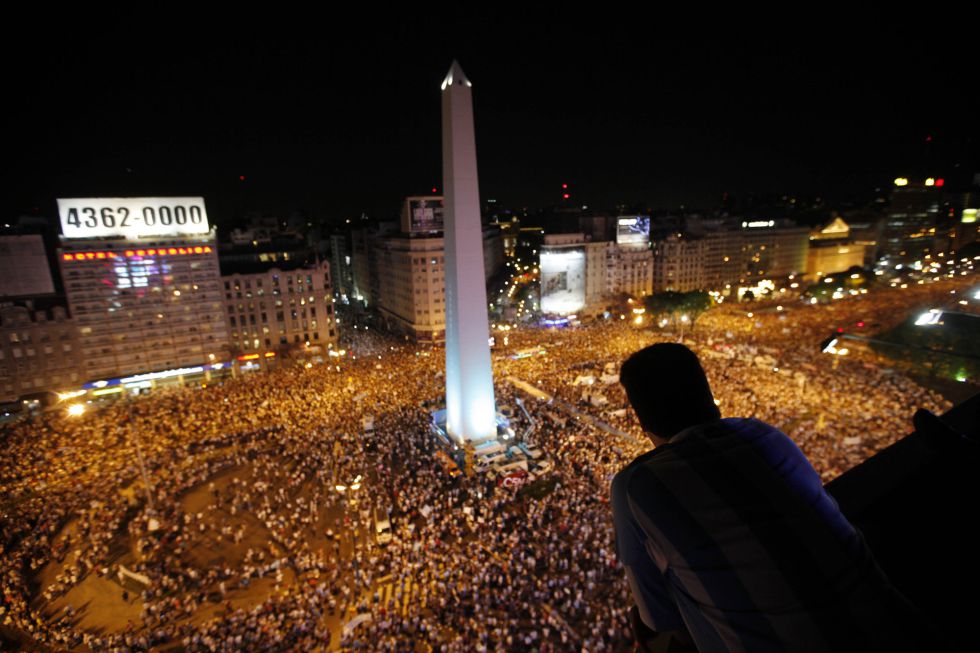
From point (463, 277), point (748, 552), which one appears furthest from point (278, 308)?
point (748, 552)

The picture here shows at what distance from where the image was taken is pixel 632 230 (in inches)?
2763

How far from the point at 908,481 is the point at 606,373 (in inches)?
1277

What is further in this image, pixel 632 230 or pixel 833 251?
pixel 833 251

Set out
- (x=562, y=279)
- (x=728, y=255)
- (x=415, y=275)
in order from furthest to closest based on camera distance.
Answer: (x=728, y=255) → (x=562, y=279) → (x=415, y=275)

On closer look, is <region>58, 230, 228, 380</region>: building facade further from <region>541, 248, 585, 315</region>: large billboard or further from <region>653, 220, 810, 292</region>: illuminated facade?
<region>653, 220, 810, 292</region>: illuminated facade

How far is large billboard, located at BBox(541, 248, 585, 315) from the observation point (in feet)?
215

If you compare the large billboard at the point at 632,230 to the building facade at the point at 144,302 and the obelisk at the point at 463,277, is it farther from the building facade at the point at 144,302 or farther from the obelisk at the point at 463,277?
the obelisk at the point at 463,277

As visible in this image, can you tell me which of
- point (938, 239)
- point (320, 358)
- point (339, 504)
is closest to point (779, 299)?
point (938, 239)

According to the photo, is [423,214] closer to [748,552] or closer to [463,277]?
[463,277]

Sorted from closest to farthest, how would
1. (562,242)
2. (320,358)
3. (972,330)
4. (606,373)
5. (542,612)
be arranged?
1. (542,612)
2. (972,330)
3. (606,373)
4. (320,358)
5. (562,242)

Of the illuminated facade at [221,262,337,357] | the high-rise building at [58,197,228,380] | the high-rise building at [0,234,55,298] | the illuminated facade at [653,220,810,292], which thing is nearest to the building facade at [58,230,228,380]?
the high-rise building at [58,197,228,380]

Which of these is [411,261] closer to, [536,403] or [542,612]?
[536,403]

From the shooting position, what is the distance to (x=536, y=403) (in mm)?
29594

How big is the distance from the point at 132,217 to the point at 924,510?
53.4 meters
